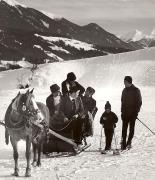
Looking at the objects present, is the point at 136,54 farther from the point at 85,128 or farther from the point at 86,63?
the point at 85,128

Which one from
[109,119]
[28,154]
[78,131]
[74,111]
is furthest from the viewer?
[109,119]

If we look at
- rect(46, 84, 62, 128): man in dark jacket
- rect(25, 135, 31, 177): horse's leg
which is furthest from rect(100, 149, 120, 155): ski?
rect(25, 135, 31, 177): horse's leg

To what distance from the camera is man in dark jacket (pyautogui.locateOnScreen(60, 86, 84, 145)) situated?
12.7 meters

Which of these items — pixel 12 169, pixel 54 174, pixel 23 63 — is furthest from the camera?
pixel 23 63

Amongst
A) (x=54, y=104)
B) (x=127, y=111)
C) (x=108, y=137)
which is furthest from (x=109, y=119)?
(x=54, y=104)

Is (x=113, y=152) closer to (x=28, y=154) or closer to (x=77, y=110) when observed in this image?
(x=77, y=110)

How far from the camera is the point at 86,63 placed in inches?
2719

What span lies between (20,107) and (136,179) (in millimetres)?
2430

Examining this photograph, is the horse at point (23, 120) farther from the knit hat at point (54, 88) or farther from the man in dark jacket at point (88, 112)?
the man in dark jacket at point (88, 112)

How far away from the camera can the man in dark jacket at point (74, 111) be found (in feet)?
41.7

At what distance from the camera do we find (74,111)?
12.8m

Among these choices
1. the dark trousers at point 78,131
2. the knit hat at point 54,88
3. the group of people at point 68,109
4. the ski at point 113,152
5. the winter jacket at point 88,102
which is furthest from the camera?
the winter jacket at point 88,102

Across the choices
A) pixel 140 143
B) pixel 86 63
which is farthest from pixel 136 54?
pixel 140 143

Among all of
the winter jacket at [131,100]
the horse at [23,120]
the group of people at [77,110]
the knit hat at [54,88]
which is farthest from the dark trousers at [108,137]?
the horse at [23,120]
